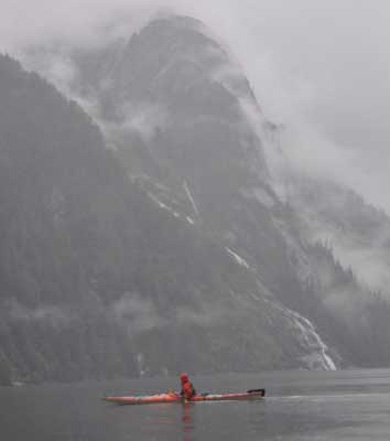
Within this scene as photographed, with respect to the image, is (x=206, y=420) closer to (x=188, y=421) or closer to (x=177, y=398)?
(x=188, y=421)

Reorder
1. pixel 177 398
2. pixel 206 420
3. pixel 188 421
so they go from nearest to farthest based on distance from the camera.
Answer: pixel 188 421 < pixel 206 420 < pixel 177 398

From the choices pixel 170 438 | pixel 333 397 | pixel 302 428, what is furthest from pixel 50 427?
pixel 333 397

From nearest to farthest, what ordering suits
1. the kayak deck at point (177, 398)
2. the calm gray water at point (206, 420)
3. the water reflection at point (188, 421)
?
1. the water reflection at point (188, 421)
2. the calm gray water at point (206, 420)
3. the kayak deck at point (177, 398)

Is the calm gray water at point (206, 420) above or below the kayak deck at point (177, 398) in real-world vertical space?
below

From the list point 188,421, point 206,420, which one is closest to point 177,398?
point 206,420

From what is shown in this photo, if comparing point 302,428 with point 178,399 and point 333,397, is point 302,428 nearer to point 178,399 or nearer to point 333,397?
Result: point 178,399

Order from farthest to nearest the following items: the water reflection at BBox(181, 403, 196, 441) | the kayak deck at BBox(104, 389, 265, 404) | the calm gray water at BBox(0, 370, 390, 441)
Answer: the kayak deck at BBox(104, 389, 265, 404)
the calm gray water at BBox(0, 370, 390, 441)
the water reflection at BBox(181, 403, 196, 441)

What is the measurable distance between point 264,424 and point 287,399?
46.1 meters

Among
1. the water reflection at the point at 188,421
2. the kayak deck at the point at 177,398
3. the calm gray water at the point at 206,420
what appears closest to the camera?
the water reflection at the point at 188,421

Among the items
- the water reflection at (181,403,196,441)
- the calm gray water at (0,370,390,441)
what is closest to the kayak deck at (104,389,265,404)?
the calm gray water at (0,370,390,441)

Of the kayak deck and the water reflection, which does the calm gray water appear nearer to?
the water reflection

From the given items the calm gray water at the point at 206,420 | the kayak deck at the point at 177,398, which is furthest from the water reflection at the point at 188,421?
the kayak deck at the point at 177,398

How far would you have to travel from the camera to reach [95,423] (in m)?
116

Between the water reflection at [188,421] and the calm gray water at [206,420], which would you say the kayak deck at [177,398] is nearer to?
the calm gray water at [206,420]
